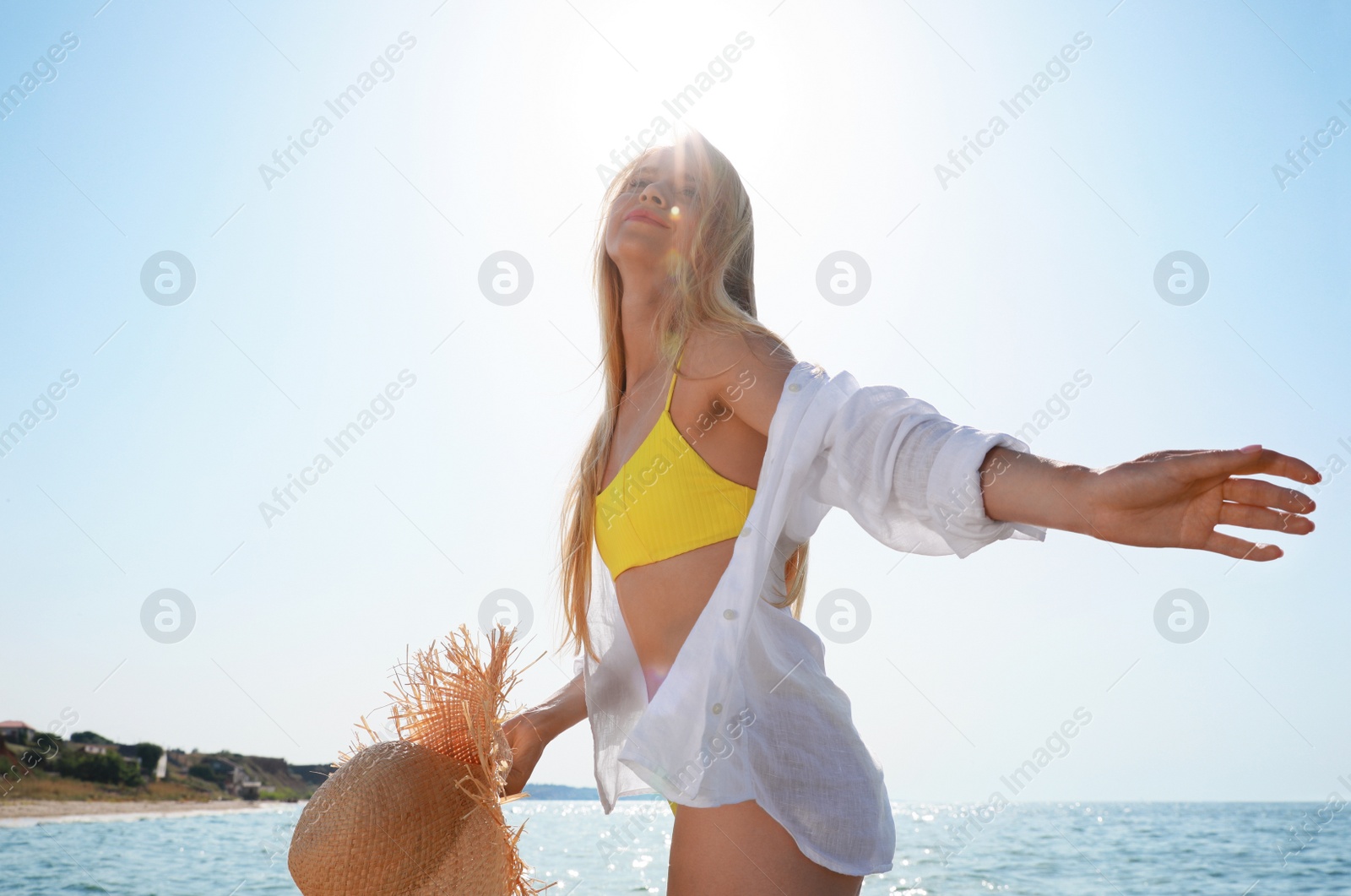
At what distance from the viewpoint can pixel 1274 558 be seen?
112cm

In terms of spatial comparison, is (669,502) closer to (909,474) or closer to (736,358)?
(736,358)

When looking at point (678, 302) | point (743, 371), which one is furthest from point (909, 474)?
point (678, 302)

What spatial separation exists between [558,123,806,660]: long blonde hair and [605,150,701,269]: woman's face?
0.08 ft

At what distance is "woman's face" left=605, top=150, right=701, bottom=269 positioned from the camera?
2.13 metres

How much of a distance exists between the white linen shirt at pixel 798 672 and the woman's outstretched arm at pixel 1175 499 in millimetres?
219

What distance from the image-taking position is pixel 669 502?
1.79m

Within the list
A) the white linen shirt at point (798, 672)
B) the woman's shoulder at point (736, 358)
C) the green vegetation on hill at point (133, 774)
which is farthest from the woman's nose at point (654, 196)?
the green vegetation on hill at point (133, 774)

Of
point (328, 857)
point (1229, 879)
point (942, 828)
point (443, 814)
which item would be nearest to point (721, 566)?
point (443, 814)

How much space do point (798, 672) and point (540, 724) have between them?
2.35ft

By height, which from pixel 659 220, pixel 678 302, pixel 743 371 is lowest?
pixel 743 371

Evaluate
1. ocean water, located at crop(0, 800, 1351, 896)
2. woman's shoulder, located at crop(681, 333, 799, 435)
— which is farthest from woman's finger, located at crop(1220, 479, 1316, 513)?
ocean water, located at crop(0, 800, 1351, 896)

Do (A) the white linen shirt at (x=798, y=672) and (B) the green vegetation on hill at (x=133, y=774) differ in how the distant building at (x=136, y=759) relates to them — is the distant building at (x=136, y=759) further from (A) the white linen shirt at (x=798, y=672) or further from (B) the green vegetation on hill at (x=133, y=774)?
(A) the white linen shirt at (x=798, y=672)

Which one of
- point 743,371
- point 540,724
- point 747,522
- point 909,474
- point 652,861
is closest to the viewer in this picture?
point 909,474

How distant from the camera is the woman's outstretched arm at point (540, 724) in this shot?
1932mm
